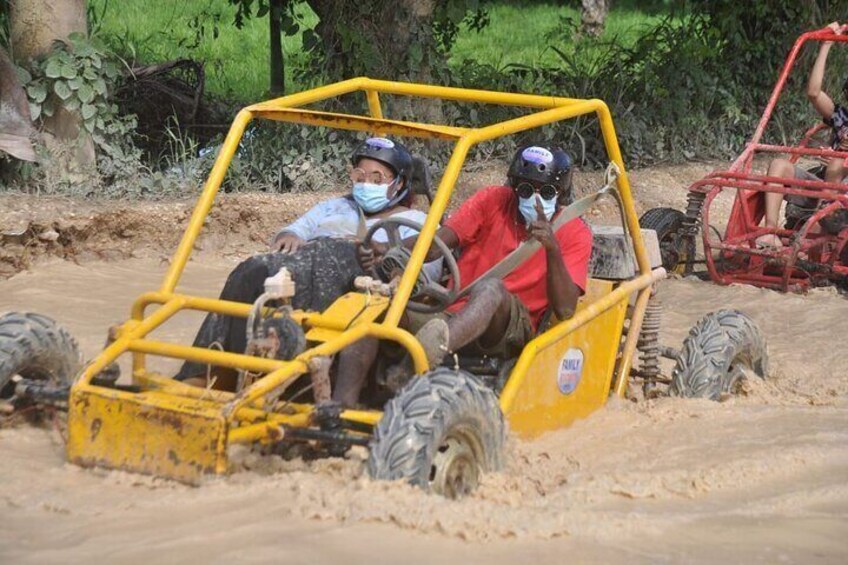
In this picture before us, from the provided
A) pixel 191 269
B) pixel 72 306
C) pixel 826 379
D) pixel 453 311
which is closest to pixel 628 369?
pixel 453 311

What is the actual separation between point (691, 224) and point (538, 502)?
18.5 feet

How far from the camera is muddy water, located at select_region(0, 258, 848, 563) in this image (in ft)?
13.6

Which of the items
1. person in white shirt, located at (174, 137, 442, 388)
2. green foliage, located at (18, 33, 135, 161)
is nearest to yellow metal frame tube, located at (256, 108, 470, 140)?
person in white shirt, located at (174, 137, 442, 388)

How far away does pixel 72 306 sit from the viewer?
7879 millimetres

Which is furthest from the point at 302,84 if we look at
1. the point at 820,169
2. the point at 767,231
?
the point at 820,169

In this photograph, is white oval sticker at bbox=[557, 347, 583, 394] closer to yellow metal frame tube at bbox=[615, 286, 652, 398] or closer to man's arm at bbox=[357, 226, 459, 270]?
yellow metal frame tube at bbox=[615, 286, 652, 398]

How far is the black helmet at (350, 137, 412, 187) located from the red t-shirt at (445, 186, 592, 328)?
28cm

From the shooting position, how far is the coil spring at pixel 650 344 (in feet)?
21.4

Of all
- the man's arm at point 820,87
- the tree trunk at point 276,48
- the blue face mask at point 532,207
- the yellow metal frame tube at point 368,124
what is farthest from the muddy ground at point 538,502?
the tree trunk at point 276,48

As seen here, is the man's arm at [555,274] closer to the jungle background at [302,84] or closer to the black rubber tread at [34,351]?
the black rubber tread at [34,351]

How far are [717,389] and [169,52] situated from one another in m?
8.92

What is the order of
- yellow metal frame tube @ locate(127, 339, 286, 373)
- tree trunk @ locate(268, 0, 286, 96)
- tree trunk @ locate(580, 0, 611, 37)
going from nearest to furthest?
yellow metal frame tube @ locate(127, 339, 286, 373) → tree trunk @ locate(268, 0, 286, 96) → tree trunk @ locate(580, 0, 611, 37)

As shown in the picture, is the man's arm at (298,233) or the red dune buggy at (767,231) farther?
the red dune buggy at (767,231)

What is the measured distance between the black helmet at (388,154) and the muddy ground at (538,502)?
1252mm
